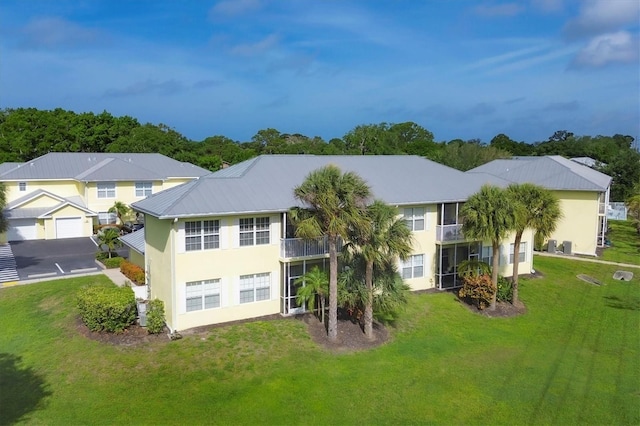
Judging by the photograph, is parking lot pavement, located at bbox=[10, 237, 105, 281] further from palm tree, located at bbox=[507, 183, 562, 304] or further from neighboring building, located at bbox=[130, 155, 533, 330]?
palm tree, located at bbox=[507, 183, 562, 304]

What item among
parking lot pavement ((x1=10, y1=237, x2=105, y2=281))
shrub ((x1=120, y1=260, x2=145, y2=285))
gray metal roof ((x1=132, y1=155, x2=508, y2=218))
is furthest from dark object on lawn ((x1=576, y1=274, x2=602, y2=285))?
parking lot pavement ((x1=10, y1=237, x2=105, y2=281))

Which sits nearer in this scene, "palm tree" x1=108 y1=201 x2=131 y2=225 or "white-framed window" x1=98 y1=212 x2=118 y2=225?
"palm tree" x1=108 y1=201 x2=131 y2=225

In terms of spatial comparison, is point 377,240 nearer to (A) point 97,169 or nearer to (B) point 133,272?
(B) point 133,272

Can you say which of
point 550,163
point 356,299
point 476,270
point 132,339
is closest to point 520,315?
point 476,270

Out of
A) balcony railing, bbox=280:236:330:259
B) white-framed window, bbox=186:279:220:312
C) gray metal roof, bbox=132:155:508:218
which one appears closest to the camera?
white-framed window, bbox=186:279:220:312

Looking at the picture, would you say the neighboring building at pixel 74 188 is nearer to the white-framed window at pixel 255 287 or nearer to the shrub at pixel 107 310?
the shrub at pixel 107 310

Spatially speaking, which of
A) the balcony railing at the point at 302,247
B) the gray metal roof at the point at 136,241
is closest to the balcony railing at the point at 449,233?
the balcony railing at the point at 302,247

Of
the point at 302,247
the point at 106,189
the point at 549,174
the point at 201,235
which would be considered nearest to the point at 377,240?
the point at 302,247

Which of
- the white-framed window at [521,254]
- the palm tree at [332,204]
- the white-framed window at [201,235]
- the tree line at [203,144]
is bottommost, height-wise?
the white-framed window at [521,254]
